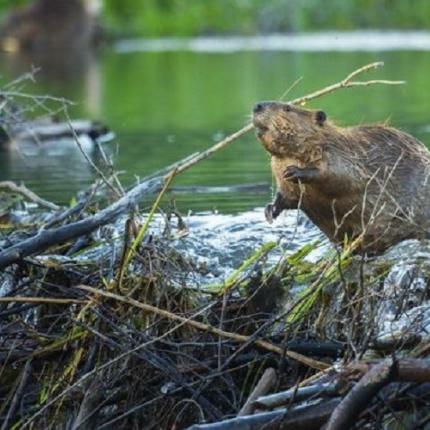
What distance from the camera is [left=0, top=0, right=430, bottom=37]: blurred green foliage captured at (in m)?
35.2

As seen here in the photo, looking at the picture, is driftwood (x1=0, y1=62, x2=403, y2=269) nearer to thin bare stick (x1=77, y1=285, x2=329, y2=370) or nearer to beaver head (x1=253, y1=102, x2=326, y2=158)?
beaver head (x1=253, y1=102, x2=326, y2=158)

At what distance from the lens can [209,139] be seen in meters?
13.8

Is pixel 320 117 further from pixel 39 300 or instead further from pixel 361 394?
pixel 361 394

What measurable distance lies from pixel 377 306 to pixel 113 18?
34.6 metres

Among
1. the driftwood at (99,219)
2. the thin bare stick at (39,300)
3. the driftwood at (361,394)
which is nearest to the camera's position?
the driftwood at (361,394)

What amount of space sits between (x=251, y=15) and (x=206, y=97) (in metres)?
18.5

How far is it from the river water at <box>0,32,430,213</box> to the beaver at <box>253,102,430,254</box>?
0.38m

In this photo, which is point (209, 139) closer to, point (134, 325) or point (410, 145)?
point (410, 145)

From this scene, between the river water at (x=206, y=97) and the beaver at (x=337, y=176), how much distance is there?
0.38 m

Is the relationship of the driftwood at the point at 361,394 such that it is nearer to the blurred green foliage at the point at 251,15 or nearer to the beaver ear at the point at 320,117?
the beaver ear at the point at 320,117

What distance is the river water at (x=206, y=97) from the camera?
10.3 meters

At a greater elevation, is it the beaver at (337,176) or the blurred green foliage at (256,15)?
the beaver at (337,176)

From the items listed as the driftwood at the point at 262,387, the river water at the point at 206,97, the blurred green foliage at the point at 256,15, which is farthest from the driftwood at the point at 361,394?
the blurred green foliage at the point at 256,15

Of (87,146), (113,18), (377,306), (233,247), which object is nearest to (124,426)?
(377,306)
